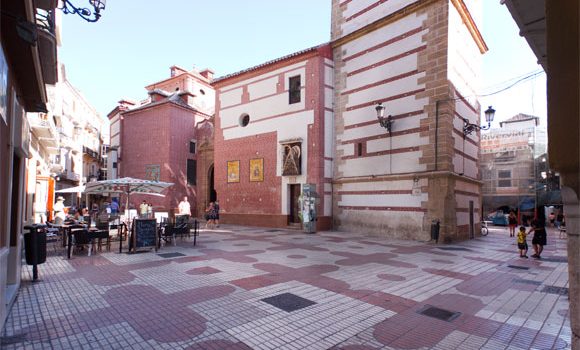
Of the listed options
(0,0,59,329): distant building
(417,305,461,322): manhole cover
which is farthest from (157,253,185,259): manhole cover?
(417,305,461,322): manhole cover

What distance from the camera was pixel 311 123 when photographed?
18.0 meters

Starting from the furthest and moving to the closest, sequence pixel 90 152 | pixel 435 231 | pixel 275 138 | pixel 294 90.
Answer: pixel 90 152, pixel 275 138, pixel 294 90, pixel 435 231

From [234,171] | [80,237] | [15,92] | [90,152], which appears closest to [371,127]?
[234,171]

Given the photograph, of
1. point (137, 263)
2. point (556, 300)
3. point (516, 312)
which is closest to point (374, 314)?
point (516, 312)

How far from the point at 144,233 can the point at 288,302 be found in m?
6.53

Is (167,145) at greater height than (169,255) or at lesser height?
greater

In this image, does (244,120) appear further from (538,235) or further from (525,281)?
(525,281)

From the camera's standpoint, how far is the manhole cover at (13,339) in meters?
3.82

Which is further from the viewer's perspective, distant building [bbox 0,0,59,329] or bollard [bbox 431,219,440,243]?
bollard [bbox 431,219,440,243]

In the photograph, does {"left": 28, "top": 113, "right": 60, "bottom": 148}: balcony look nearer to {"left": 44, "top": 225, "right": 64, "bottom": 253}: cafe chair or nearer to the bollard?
{"left": 44, "top": 225, "right": 64, "bottom": 253}: cafe chair

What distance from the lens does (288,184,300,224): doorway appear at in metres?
18.7

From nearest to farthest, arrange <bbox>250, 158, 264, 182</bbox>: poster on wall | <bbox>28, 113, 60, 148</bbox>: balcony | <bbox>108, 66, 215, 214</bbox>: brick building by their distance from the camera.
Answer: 1. <bbox>28, 113, 60, 148</bbox>: balcony
2. <bbox>250, 158, 264, 182</bbox>: poster on wall
3. <bbox>108, 66, 215, 214</bbox>: brick building

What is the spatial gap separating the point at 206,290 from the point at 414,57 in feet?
45.6

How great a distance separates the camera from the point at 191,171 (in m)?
28.3
